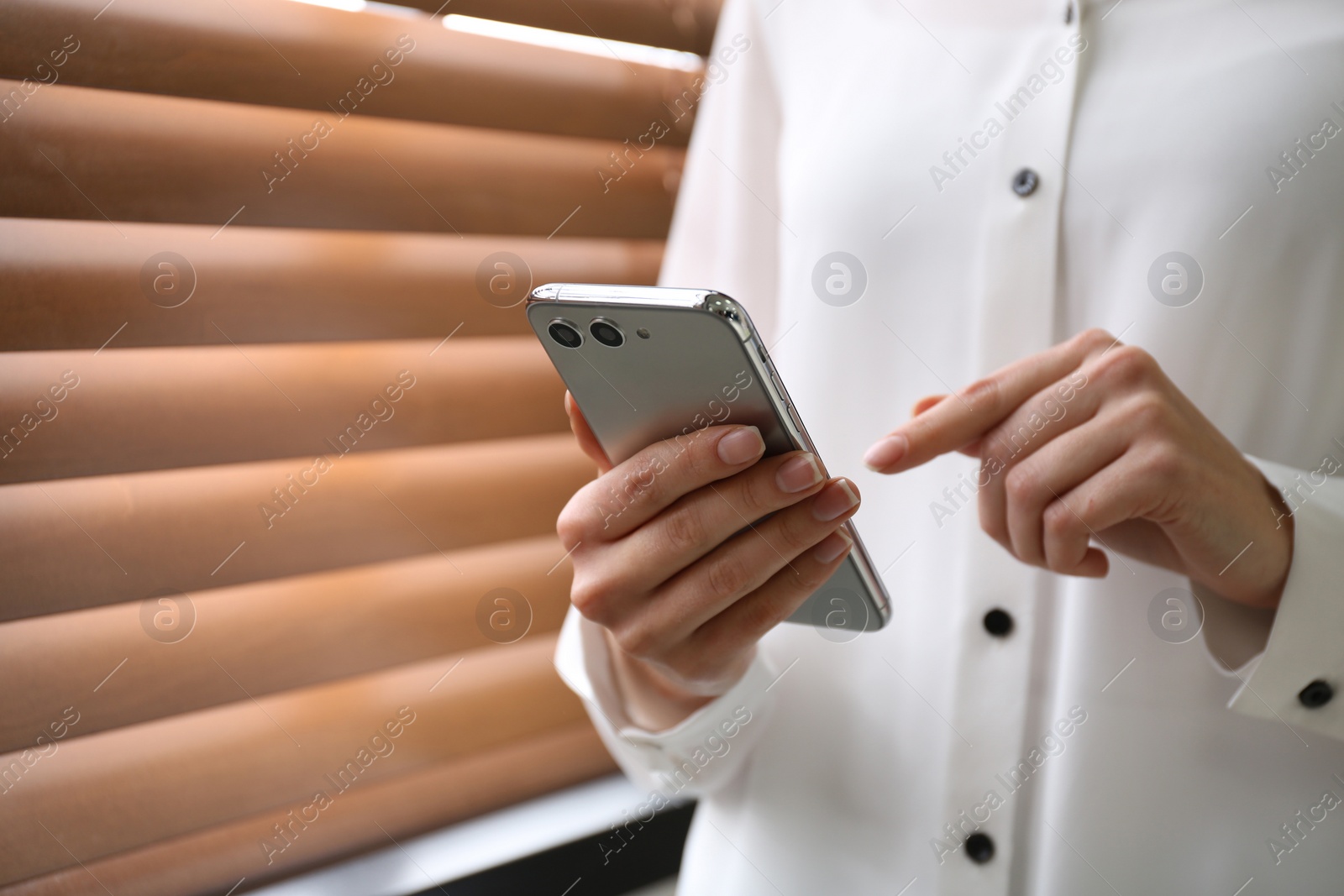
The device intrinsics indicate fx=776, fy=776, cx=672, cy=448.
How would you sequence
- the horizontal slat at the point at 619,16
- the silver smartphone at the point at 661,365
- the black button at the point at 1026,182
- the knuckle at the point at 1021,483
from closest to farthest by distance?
the silver smartphone at the point at 661,365, the knuckle at the point at 1021,483, the black button at the point at 1026,182, the horizontal slat at the point at 619,16

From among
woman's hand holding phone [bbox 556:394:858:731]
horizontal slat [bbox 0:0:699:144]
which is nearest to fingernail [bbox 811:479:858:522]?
woman's hand holding phone [bbox 556:394:858:731]

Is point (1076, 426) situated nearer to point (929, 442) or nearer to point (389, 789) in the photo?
point (929, 442)

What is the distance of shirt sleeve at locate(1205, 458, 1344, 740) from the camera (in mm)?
569

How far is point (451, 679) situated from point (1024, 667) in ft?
1.89

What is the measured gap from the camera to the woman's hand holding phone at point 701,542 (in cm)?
50

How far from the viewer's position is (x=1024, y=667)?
2.16ft

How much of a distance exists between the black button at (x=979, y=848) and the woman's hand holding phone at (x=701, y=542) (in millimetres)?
275

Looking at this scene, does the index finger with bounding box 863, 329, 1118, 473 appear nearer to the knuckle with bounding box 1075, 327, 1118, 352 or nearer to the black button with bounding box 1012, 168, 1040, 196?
the knuckle with bounding box 1075, 327, 1118, 352

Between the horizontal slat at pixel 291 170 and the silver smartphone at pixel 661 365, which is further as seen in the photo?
the horizontal slat at pixel 291 170

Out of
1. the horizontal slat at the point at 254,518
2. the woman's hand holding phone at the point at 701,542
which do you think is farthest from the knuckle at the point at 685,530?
the horizontal slat at the point at 254,518

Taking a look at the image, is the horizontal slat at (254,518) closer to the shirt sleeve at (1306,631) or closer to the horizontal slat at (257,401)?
the horizontal slat at (257,401)

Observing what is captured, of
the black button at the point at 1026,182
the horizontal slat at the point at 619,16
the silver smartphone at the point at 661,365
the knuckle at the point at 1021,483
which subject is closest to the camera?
the silver smartphone at the point at 661,365

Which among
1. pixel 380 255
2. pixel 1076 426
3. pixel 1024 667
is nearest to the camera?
pixel 1076 426

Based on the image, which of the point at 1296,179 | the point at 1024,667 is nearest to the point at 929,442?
the point at 1024,667
